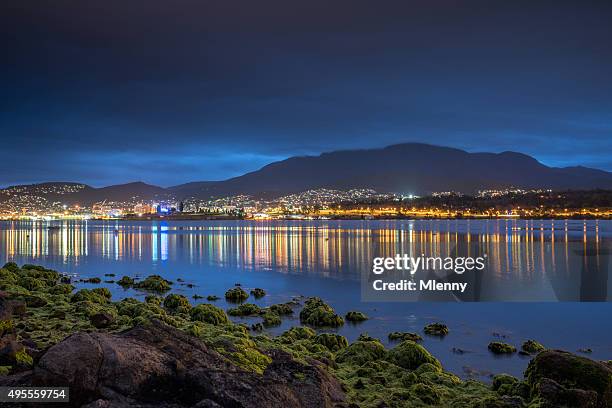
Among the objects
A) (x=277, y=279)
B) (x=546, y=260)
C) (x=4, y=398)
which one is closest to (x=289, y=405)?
(x=4, y=398)

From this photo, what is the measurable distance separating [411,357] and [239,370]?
21.2 ft

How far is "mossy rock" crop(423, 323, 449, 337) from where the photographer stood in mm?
18872

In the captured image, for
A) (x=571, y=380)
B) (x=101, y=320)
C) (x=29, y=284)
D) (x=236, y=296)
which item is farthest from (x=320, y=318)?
(x=29, y=284)

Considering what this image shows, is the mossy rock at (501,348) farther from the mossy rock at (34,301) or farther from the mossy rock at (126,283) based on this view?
the mossy rock at (126,283)

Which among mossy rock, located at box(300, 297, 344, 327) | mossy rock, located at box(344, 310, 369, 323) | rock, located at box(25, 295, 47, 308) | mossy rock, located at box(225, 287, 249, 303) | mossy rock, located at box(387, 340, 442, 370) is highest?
rock, located at box(25, 295, 47, 308)

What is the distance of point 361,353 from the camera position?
44.3 ft

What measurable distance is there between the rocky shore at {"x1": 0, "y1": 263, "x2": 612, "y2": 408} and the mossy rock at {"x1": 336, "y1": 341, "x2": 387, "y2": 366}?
4 centimetres

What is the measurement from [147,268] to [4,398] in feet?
135

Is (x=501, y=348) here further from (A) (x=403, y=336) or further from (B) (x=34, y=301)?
(B) (x=34, y=301)

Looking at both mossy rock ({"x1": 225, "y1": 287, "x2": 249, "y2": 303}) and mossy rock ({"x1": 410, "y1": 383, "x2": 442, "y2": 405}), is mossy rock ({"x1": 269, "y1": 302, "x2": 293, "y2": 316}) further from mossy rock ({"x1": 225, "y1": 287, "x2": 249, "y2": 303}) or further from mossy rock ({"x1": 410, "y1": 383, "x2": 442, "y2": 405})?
mossy rock ({"x1": 410, "y1": 383, "x2": 442, "y2": 405})

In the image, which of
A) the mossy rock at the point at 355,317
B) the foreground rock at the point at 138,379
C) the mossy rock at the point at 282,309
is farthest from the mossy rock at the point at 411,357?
the mossy rock at the point at 282,309

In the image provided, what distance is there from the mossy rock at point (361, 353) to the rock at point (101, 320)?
22.8 ft

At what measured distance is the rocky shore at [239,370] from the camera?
704cm

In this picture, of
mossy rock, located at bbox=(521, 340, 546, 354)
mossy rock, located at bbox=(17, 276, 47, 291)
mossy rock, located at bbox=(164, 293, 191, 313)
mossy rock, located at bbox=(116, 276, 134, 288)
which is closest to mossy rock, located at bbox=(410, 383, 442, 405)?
mossy rock, located at bbox=(521, 340, 546, 354)
